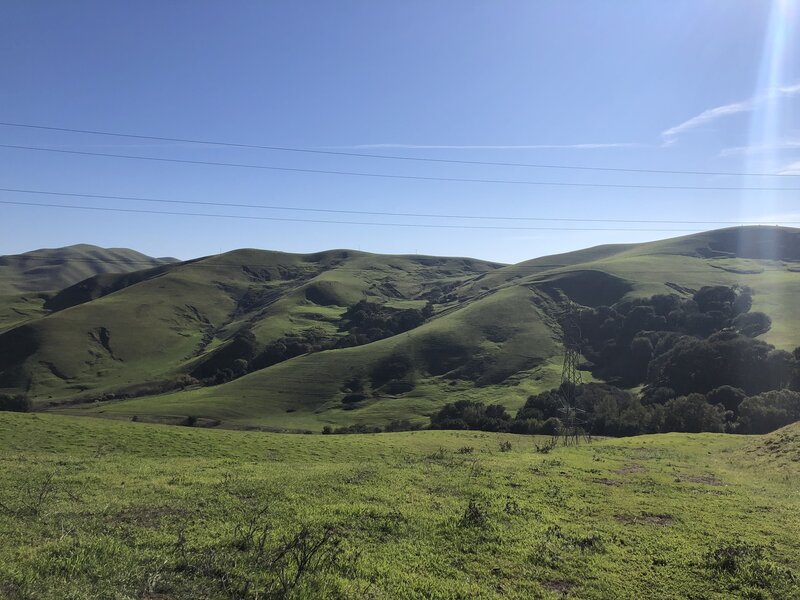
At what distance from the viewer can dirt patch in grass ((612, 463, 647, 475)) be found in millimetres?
27500

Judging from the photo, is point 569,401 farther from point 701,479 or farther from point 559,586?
point 559,586

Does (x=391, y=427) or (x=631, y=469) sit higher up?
(x=631, y=469)

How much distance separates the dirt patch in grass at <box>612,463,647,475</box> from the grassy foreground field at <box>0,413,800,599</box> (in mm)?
360

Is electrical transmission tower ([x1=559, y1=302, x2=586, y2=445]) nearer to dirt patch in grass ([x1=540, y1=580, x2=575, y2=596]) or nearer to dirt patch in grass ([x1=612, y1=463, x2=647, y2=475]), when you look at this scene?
dirt patch in grass ([x1=612, y1=463, x2=647, y2=475])

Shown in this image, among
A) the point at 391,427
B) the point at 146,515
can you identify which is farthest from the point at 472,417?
the point at 146,515

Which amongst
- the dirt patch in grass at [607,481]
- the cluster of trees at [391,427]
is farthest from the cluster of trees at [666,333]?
the dirt patch in grass at [607,481]

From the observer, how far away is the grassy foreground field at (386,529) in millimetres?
10828

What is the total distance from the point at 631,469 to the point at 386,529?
791 inches

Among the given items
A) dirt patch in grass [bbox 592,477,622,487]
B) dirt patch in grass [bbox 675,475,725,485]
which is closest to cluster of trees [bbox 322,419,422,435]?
dirt patch in grass [bbox 675,475,725,485]

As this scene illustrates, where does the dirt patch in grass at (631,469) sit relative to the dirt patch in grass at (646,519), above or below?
below

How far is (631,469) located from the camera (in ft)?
94.8

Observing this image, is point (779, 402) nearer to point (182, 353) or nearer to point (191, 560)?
point (191, 560)

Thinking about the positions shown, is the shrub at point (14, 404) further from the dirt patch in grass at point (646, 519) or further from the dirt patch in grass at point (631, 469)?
the dirt patch in grass at point (646, 519)

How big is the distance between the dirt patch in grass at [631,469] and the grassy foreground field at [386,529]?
0.36 metres
